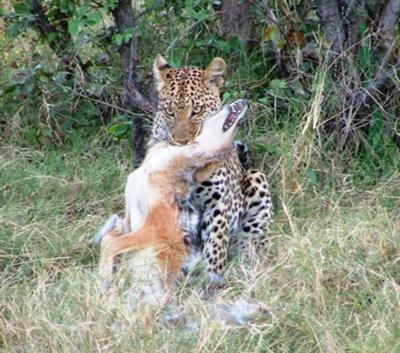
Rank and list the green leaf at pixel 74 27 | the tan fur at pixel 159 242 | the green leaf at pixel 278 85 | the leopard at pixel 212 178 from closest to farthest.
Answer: the tan fur at pixel 159 242 < the leopard at pixel 212 178 < the green leaf at pixel 74 27 < the green leaf at pixel 278 85

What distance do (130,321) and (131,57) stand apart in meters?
2.38

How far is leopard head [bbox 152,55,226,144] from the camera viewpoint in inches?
274

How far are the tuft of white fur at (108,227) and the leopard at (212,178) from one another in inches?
17.2

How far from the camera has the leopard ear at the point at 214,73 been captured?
23.4 ft

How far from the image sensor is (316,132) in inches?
286

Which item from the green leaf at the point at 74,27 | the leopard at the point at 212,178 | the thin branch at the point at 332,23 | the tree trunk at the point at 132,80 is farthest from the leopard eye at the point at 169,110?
the thin branch at the point at 332,23

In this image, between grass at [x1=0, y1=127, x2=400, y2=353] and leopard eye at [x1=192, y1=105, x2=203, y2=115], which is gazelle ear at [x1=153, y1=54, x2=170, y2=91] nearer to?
leopard eye at [x1=192, y1=105, x2=203, y2=115]

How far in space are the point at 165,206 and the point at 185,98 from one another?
95 centimetres

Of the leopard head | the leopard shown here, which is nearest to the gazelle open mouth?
the leopard

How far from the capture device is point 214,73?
7137 millimetres

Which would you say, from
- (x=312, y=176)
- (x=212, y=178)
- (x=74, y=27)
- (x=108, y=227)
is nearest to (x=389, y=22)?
(x=312, y=176)

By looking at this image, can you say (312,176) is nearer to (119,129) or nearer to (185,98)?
(185,98)

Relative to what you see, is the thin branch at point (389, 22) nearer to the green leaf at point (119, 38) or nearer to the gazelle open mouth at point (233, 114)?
the gazelle open mouth at point (233, 114)

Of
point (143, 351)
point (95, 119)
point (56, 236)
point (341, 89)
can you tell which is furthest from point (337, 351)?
point (95, 119)
